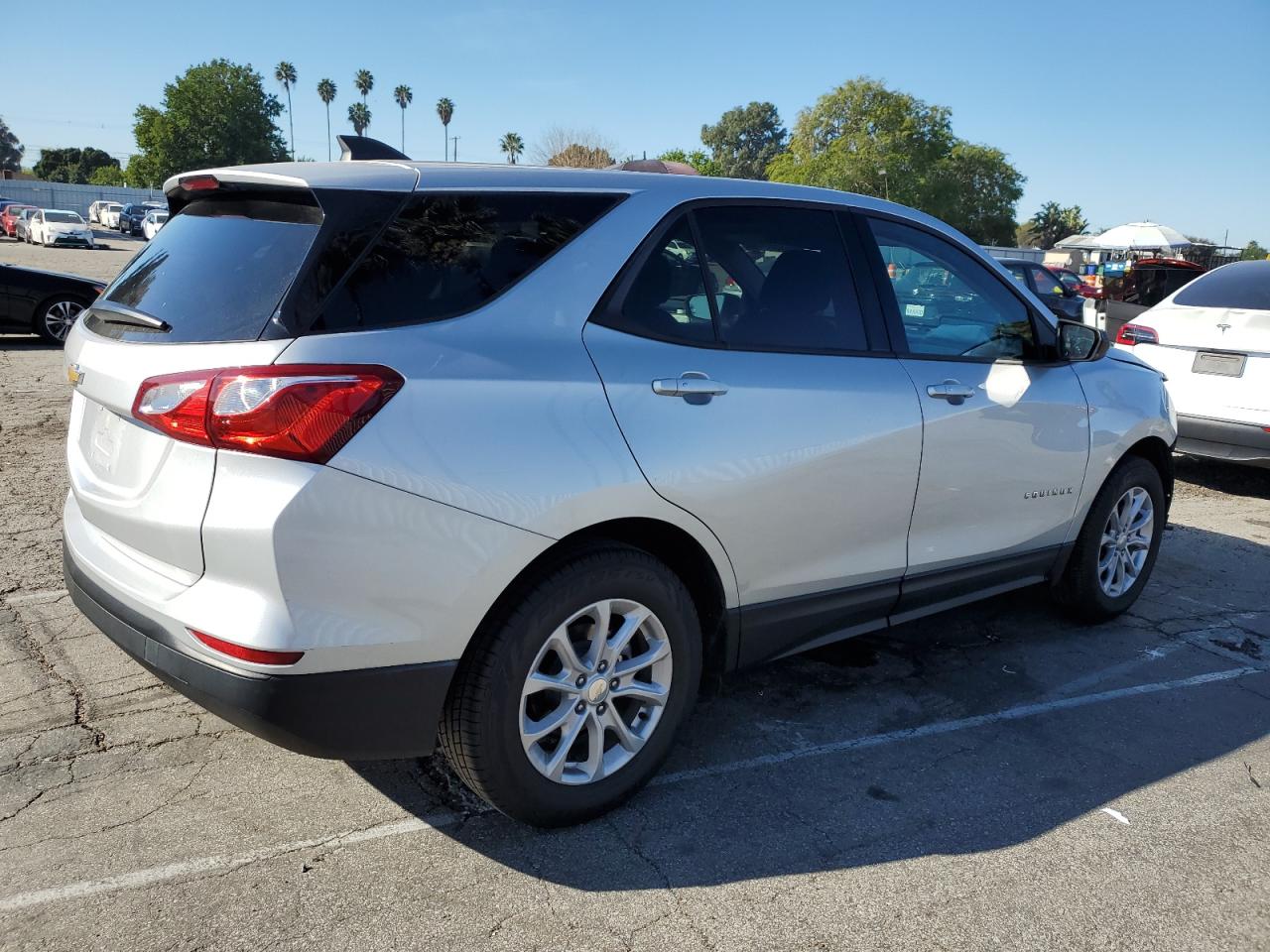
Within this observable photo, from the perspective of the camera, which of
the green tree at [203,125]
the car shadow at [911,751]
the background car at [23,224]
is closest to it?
the car shadow at [911,751]

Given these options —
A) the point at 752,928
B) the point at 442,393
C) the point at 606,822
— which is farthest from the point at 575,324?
the point at 752,928

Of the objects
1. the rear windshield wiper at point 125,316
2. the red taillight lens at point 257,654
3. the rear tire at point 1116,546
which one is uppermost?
the rear windshield wiper at point 125,316

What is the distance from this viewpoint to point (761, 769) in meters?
3.31

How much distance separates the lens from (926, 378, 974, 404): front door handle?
11.9ft

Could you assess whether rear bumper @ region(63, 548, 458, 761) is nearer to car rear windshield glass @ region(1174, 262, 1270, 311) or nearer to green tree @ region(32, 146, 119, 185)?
car rear windshield glass @ region(1174, 262, 1270, 311)

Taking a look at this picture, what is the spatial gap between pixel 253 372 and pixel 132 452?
21.0 inches

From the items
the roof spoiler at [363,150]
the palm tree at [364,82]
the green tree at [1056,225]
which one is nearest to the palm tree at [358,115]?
the palm tree at [364,82]

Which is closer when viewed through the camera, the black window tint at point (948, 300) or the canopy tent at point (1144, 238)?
the black window tint at point (948, 300)

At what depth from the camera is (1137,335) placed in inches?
315

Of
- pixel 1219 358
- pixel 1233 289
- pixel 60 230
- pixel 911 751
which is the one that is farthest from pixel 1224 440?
pixel 60 230

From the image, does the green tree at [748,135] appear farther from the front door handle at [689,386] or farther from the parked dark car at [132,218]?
the front door handle at [689,386]

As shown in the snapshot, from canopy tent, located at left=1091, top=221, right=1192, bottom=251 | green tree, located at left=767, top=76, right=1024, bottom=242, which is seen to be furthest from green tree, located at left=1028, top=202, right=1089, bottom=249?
canopy tent, located at left=1091, top=221, right=1192, bottom=251

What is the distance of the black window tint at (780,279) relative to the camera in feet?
10.6

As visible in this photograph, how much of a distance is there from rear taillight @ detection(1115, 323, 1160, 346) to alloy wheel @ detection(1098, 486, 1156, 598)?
3.51m
